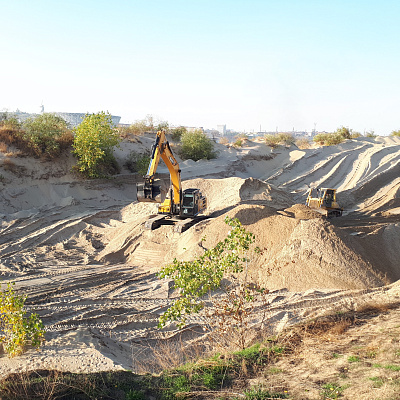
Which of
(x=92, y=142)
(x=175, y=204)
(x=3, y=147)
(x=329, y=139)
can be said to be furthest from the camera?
(x=329, y=139)

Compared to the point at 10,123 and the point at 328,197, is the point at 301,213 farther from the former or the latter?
the point at 10,123

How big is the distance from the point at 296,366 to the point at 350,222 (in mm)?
13663

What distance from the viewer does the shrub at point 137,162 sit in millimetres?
26994

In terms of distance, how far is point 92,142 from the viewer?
965 inches

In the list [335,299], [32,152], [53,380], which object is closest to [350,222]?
[335,299]

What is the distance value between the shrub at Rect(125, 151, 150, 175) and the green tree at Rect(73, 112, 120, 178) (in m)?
2.32

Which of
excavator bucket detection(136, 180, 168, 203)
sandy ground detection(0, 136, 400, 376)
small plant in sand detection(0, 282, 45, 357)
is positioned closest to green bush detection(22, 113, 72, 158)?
sandy ground detection(0, 136, 400, 376)

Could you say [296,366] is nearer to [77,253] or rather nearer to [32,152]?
[77,253]

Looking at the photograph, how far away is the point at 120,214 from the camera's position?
19.6 meters

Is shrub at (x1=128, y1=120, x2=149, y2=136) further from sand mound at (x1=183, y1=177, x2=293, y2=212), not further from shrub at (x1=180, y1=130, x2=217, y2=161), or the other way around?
sand mound at (x1=183, y1=177, x2=293, y2=212)

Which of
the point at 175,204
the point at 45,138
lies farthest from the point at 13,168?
the point at 175,204

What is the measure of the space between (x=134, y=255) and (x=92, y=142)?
477 inches

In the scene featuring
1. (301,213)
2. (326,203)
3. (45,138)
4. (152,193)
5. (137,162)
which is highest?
(45,138)

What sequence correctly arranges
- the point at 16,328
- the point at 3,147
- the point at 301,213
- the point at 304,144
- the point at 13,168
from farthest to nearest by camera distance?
1. the point at 304,144
2. the point at 3,147
3. the point at 13,168
4. the point at 301,213
5. the point at 16,328
